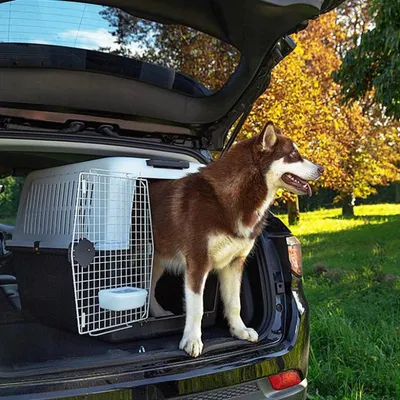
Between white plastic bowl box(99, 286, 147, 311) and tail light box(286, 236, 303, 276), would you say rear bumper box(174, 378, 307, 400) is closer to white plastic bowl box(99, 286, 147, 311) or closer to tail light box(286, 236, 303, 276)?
white plastic bowl box(99, 286, 147, 311)

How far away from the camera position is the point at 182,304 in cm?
285

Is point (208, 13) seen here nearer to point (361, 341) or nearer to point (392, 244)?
point (361, 341)

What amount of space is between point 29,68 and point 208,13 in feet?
3.13

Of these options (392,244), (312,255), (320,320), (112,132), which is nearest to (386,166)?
(392,244)

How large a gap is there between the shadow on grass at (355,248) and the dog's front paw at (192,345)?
17.8 ft

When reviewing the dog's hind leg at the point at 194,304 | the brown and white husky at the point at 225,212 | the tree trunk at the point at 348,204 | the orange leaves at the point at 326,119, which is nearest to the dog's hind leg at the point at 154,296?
the brown and white husky at the point at 225,212

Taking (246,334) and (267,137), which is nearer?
(246,334)

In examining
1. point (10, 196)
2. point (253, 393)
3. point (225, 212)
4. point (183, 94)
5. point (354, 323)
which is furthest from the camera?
point (354, 323)

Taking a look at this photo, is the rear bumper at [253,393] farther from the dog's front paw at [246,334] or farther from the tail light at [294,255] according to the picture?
the tail light at [294,255]

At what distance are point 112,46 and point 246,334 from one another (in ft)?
5.47

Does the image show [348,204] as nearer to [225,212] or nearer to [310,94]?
[310,94]

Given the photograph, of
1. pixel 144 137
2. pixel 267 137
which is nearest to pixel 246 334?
pixel 267 137

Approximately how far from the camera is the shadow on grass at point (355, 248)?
26.4 feet

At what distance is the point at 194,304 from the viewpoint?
2434 millimetres
